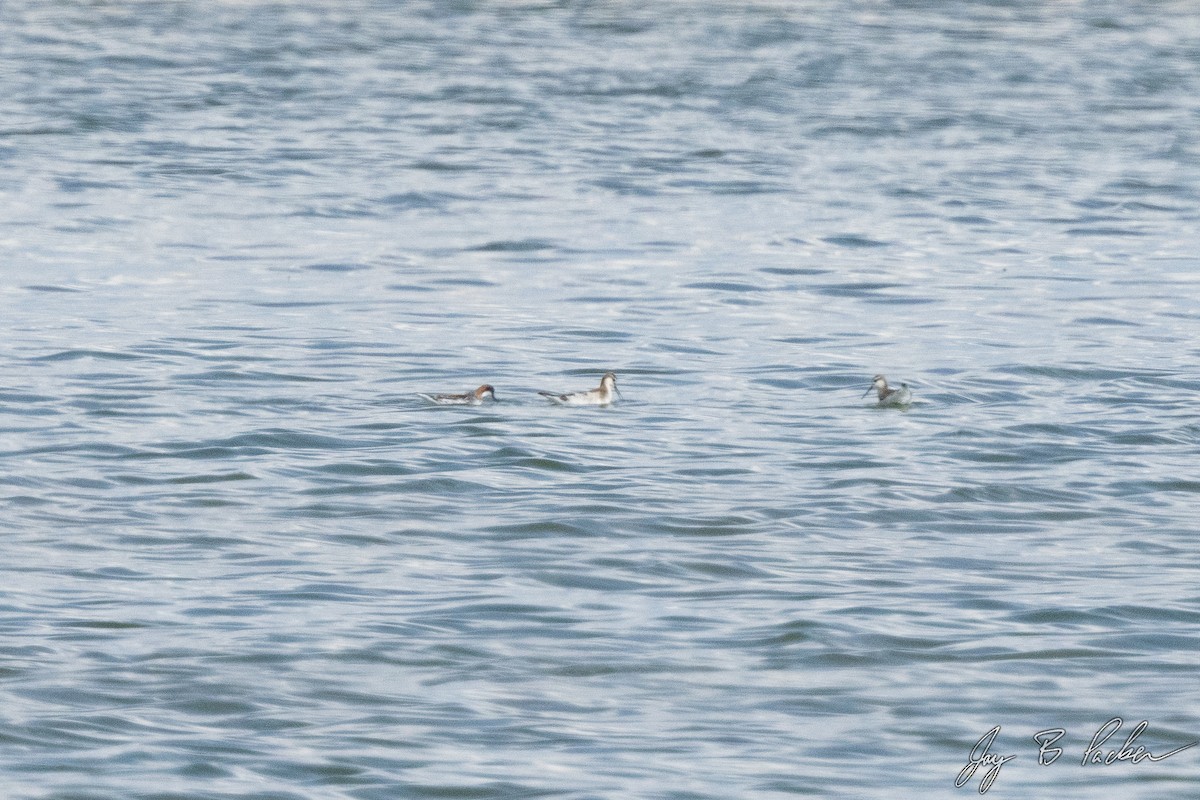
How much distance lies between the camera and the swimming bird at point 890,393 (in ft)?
58.0

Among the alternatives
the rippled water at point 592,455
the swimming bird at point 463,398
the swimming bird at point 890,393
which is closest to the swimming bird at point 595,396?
the rippled water at point 592,455

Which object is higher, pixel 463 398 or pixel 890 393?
pixel 463 398

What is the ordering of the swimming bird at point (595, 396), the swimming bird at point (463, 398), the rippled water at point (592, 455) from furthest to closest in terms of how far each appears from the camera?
the swimming bird at point (463, 398) → the swimming bird at point (595, 396) → the rippled water at point (592, 455)

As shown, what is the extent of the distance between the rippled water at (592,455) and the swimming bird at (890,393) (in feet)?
0.50

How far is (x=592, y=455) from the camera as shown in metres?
16.4

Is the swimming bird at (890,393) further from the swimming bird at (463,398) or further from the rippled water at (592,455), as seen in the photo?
the swimming bird at (463,398)

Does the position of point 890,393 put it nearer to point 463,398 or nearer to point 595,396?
point 595,396

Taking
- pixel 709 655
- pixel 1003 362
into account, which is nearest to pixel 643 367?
pixel 1003 362

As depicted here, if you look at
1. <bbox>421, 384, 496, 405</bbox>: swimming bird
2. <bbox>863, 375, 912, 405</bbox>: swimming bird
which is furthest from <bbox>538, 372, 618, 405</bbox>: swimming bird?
<bbox>863, 375, 912, 405</bbox>: swimming bird

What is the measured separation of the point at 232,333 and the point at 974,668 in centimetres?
1128

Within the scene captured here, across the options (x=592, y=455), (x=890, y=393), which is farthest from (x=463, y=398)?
(x=890, y=393)

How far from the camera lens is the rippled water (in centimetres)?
1055

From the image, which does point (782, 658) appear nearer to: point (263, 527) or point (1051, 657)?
point (1051, 657)

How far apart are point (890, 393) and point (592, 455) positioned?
9.41ft
